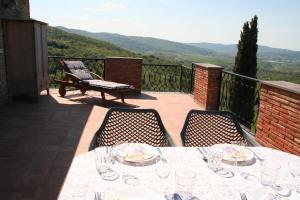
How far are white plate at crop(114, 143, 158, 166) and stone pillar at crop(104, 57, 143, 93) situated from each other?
6100 millimetres

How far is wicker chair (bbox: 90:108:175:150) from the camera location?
2646 millimetres

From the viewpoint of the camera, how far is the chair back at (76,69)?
23.7 ft

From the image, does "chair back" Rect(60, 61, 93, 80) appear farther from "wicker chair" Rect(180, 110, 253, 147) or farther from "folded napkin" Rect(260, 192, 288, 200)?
"folded napkin" Rect(260, 192, 288, 200)

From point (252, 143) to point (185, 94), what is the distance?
601 cm

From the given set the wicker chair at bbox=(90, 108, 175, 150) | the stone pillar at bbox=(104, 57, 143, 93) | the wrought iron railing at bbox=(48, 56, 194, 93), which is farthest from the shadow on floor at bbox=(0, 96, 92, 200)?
the wrought iron railing at bbox=(48, 56, 194, 93)

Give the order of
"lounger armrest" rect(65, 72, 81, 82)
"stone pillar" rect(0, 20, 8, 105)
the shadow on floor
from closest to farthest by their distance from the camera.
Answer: the shadow on floor, "stone pillar" rect(0, 20, 8, 105), "lounger armrest" rect(65, 72, 81, 82)

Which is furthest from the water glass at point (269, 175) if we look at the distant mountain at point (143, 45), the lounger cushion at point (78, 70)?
the distant mountain at point (143, 45)

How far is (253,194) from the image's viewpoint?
58.0 inches

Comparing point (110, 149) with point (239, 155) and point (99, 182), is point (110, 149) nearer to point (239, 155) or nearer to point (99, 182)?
point (99, 182)

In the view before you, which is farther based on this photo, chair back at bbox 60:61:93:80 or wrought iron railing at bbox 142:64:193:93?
wrought iron railing at bbox 142:64:193:93

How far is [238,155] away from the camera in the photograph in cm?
190

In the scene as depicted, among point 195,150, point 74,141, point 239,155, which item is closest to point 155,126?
point 195,150

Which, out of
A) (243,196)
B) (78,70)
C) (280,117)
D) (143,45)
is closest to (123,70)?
(78,70)

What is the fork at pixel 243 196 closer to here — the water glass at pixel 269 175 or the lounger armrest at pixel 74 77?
the water glass at pixel 269 175
